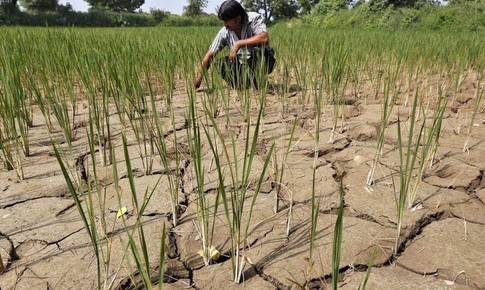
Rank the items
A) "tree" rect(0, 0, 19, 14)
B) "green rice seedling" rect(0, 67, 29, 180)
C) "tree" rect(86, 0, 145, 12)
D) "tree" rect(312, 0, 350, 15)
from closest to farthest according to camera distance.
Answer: "green rice seedling" rect(0, 67, 29, 180), "tree" rect(312, 0, 350, 15), "tree" rect(0, 0, 19, 14), "tree" rect(86, 0, 145, 12)

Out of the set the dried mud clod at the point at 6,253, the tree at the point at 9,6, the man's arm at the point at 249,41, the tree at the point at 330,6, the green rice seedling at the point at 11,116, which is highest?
the tree at the point at 9,6

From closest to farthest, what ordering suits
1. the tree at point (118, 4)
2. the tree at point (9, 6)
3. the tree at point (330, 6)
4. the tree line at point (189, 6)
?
the tree at point (330, 6) < the tree at point (9, 6) < the tree line at point (189, 6) < the tree at point (118, 4)

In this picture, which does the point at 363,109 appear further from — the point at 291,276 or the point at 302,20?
the point at 302,20

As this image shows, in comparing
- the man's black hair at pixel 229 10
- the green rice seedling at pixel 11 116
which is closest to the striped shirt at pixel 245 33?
the man's black hair at pixel 229 10

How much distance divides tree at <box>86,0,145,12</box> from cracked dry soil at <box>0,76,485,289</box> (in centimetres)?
3881

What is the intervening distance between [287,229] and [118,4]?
4088 cm

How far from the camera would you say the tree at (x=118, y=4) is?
35844 millimetres

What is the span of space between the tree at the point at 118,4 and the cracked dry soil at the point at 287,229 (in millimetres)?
38805

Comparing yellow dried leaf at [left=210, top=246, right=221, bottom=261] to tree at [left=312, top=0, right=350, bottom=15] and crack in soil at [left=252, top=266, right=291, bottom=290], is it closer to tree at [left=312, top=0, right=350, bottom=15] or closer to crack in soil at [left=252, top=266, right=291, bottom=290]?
crack in soil at [left=252, top=266, right=291, bottom=290]

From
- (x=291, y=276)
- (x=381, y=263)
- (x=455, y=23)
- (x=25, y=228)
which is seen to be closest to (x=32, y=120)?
(x=25, y=228)

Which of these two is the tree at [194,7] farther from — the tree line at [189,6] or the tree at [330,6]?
the tree at [330,6]

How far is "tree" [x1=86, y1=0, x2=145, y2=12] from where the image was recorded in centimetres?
3584

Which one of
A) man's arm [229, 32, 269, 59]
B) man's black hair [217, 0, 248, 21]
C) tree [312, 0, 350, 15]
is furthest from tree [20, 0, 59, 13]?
man's arm [229, 32, 269, 59]

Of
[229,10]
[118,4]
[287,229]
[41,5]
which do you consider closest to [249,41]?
[229,10]
